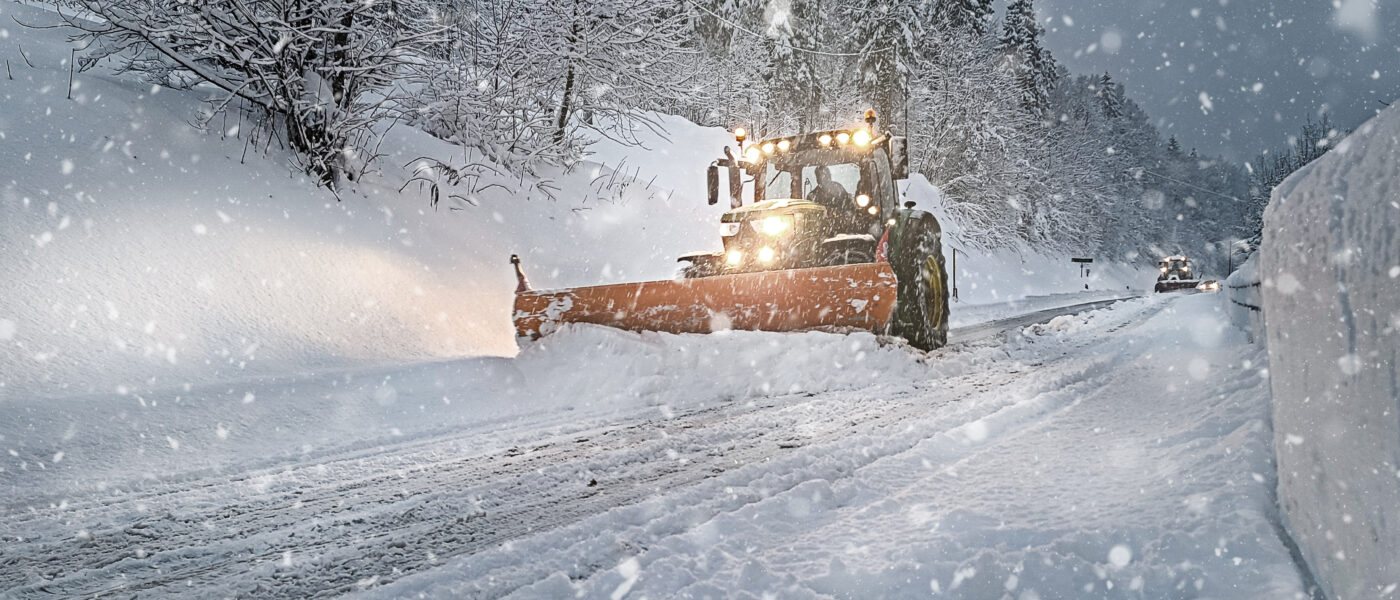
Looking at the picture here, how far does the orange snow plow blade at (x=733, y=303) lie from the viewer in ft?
20.5

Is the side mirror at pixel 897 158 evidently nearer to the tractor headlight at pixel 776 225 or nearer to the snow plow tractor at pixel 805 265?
the snow plow tractor at pixel 805 265

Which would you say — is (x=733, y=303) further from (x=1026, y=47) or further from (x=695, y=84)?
(x=1026, y=47)

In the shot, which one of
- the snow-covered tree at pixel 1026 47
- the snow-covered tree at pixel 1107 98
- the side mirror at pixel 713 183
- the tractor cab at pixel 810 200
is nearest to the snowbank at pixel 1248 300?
the tractor cab at pixel 810 200

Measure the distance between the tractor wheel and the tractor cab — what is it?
0.25 m

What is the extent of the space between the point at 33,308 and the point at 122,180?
7.02ft

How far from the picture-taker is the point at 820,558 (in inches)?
81.3

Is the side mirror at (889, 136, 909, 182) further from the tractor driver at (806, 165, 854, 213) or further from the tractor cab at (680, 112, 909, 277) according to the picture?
the tractor driver at (806, 165, 854, 213)

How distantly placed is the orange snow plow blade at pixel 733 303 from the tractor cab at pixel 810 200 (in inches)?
29.6

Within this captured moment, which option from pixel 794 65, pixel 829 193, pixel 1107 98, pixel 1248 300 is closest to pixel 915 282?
pixel 829 193

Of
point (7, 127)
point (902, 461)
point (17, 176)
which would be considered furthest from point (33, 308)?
point (902, 461)

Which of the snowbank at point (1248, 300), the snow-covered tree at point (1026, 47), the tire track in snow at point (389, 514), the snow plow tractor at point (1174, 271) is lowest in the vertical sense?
the tire track in snow at point (389, 514)

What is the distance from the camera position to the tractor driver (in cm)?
769

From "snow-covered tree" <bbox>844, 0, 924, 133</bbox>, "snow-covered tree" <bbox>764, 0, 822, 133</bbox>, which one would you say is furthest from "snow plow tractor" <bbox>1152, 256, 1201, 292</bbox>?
"snow-covered tree" <bbox>764, 0, 822, 133</bbox>

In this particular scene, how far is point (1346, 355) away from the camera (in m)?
1.19
